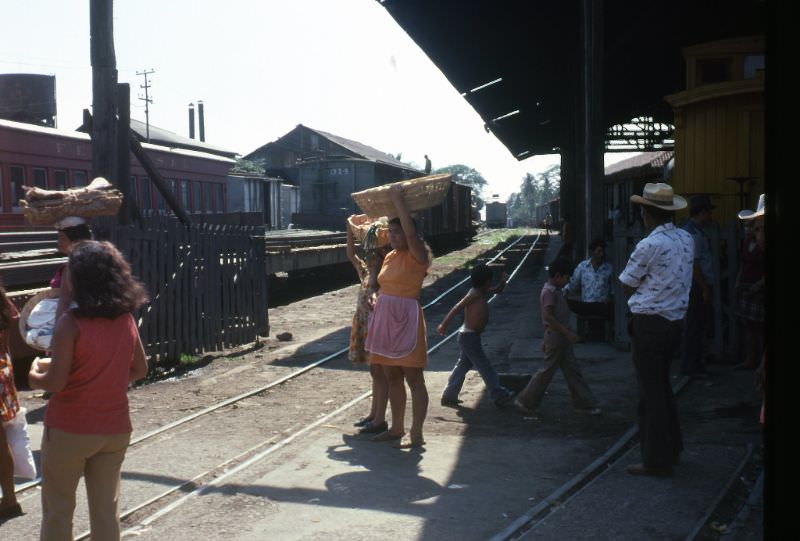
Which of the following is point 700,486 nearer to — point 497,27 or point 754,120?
point 754,120

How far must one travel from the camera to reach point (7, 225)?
16.4 m

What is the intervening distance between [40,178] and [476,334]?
Answer: 1314 cm

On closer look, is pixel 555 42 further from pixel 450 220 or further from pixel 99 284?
pixel 99 284

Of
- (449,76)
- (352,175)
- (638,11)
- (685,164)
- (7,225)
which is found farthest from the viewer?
(352,175)

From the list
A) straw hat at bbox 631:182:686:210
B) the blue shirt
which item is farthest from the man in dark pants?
straw hat at bbox 631:182:686:210

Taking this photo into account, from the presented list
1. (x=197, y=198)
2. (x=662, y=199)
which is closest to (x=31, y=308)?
(x=662, y=199)

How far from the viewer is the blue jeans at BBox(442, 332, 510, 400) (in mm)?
7867

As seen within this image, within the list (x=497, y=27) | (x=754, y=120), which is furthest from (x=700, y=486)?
(x=497, y=27)

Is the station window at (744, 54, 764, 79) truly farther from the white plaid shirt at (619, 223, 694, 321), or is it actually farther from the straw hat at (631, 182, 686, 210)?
the white plaid shirt at (619, 223, 694, 321)

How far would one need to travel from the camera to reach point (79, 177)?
63.5 feet

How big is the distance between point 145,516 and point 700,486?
136 inches

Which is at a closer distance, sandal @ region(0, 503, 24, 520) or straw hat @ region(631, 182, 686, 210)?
sandal @ region(0, 503, 24, 520)

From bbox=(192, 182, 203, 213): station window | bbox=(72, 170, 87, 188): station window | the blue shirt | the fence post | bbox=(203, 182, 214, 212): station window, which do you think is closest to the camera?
the blue shirt

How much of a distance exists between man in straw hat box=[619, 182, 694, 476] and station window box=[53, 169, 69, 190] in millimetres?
15328
